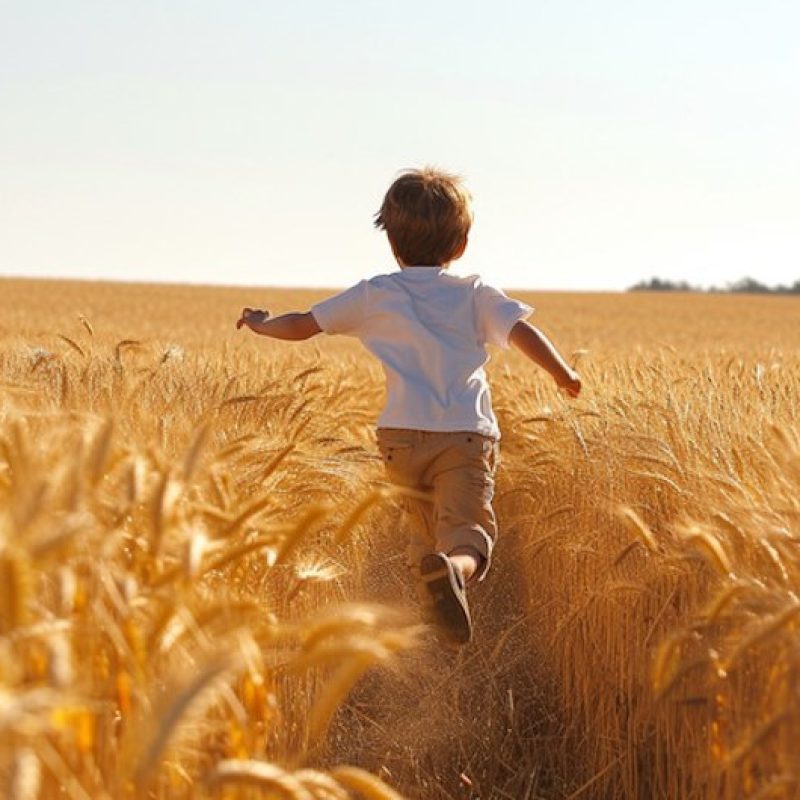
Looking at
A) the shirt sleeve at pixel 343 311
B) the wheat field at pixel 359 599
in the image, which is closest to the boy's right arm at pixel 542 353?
the wheat field at pixel 359 599

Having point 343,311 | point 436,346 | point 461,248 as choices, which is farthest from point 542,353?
point 343,311

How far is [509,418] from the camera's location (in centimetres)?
561

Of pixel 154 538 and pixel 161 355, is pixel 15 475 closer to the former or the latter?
pixel 154 538

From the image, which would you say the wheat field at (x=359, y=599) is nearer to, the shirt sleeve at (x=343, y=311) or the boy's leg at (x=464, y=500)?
the boy's leg at (x=464, y=500)

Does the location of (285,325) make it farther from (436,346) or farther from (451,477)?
(451,477)

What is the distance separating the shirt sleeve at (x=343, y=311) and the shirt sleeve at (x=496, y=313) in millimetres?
335

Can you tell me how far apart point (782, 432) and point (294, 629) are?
3.53 feet

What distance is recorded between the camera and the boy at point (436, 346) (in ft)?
11.9

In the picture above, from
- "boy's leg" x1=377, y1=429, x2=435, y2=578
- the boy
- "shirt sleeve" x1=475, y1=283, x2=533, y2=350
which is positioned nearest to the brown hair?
the boy

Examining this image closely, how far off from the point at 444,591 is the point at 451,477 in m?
0.45

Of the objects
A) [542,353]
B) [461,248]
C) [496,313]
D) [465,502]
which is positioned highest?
[461,248]

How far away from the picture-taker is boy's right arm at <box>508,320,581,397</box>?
3.68 metres

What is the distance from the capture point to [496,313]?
3713 millimetres

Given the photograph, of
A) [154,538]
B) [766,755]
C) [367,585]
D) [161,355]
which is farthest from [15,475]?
[161,355]
